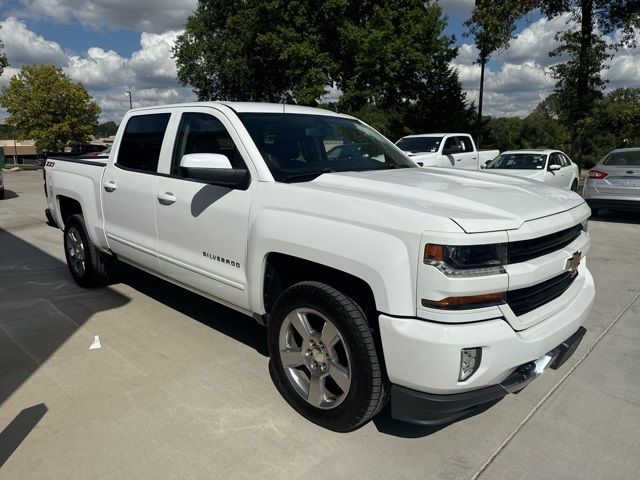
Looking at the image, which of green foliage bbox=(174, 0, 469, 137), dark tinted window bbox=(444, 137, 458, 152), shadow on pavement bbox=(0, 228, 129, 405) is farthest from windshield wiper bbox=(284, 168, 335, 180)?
green foliage bbox=(174, 0, 469, 137)

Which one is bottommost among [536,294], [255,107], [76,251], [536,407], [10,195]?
[10,195]

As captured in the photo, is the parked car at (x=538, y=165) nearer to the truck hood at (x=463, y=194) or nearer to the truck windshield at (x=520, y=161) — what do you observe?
the truck windshield at (x=520, y=161)

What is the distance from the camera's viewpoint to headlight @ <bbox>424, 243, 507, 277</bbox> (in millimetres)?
2328

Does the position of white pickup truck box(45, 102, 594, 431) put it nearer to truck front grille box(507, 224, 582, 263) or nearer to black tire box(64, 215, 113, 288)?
truck front grille box(507, 224, 582, 263)

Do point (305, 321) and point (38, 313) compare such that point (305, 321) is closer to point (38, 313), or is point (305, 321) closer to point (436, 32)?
point (38, 313)

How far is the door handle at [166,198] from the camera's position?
384 cm

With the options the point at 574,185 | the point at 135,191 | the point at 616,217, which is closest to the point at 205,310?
the point at 135,191

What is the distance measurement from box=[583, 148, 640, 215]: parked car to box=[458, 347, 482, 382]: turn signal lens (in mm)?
9265

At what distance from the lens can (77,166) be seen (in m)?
5.34

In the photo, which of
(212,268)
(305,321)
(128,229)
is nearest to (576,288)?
(305,321)

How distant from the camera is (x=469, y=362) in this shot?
7.87 feet

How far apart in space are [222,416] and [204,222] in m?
1.29

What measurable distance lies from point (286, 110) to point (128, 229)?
5.75 ft

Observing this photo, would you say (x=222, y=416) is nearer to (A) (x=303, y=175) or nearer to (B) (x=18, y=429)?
(B) (x=18, y=429)
